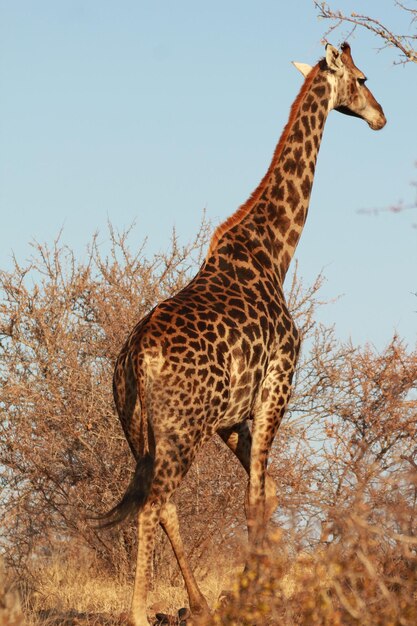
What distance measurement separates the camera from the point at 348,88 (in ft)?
32.4

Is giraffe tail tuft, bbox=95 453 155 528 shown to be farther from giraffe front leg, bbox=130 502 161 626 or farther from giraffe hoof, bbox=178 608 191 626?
giraffe hoof, bbox=178 608 191 626

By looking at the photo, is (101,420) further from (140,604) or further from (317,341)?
(140,604)

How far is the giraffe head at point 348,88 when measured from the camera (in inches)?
381

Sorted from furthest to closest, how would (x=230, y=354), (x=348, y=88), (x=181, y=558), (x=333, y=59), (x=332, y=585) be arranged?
(x=348, y=88), (x=333, y=59), (x=230, y=354), (x=181, y=558), (x=332, y=585)

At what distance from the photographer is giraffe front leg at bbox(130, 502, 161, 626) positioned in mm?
6988

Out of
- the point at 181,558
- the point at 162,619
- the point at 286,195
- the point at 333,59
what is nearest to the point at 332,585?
the point at 181,558

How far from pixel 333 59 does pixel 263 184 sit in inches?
56.2

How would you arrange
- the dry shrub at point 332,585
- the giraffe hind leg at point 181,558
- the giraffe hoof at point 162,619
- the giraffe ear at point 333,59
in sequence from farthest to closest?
the giraffe ear at point 333,59 → the giraffe hoof at point 162,619 → the giraffe hind leg at point 181,558 → the dry shrub at point 332,585

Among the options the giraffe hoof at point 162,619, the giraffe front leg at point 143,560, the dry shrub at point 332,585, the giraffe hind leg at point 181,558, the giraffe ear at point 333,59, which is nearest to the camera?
the dry shrub at point 332,585

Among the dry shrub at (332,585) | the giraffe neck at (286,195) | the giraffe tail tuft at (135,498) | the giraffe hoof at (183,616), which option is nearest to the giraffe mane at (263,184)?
the giraffe neck at (286,195)

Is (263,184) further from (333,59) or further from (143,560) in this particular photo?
(143,560)

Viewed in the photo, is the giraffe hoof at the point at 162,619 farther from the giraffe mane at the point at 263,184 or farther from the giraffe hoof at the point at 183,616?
the giraffe mane at the point at 263,184

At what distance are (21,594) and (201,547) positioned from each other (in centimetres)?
299

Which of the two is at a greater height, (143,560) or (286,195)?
(286,195)
